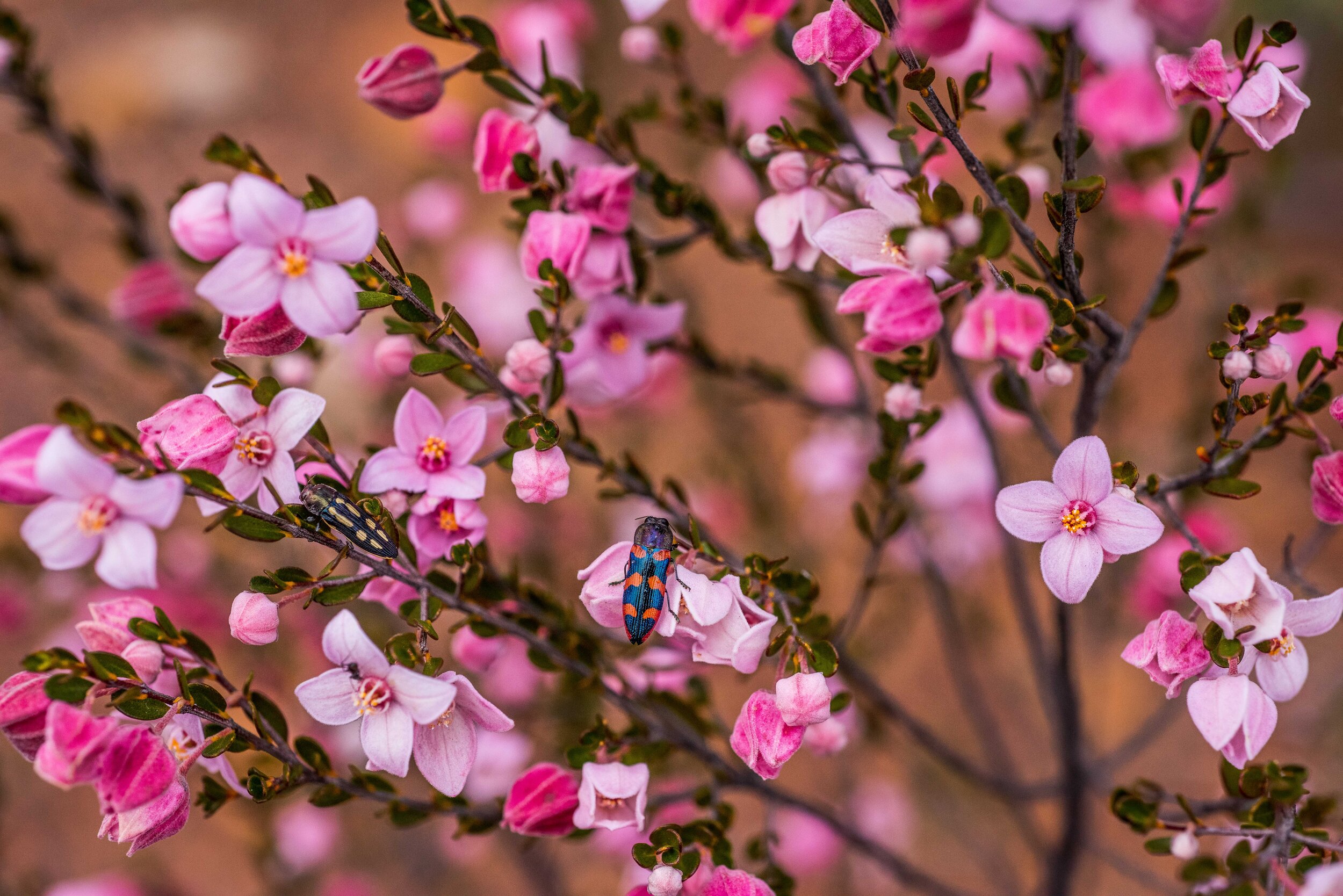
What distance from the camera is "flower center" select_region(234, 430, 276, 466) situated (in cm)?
66

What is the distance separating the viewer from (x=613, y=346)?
853mm

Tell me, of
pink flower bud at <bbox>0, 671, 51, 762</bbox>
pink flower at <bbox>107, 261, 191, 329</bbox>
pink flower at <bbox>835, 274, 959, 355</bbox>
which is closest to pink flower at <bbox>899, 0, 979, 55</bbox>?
pink flower at <bbox>835, 274, 959, 355</bbox>

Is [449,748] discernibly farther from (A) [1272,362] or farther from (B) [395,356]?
(A) [1272,362]

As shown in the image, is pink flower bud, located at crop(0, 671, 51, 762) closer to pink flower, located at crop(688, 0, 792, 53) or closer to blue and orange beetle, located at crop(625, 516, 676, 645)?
blue and orange beetle, located at crop(625, 516, 676, 645)

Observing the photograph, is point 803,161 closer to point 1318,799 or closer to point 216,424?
point 216,424

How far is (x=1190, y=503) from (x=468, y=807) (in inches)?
37.3

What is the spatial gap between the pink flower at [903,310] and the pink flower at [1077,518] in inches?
6.0

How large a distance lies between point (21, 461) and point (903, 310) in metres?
0.57

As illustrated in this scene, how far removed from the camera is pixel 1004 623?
2.19 m

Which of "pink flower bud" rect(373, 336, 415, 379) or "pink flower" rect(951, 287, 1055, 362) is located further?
"pink flower bud" rect(373, 336, 415, 379)

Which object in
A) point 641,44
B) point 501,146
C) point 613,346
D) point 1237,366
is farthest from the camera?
point 641,44

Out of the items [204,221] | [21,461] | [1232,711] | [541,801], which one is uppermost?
[204,221]

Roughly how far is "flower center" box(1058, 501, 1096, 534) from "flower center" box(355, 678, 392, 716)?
1.69 feet

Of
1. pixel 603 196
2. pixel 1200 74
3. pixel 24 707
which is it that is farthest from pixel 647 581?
pixel 1200 74
